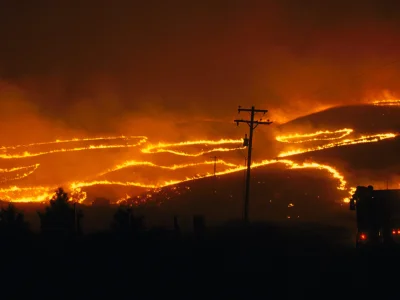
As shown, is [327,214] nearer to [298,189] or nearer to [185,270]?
[298,189]

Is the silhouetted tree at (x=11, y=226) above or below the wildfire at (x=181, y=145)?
below

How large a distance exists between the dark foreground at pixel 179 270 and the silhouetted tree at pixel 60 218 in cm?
548

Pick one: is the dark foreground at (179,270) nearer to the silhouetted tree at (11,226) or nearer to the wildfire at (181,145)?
the silhouetted tree at (11,226)

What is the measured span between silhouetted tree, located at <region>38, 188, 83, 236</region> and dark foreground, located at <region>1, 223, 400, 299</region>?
5480mm

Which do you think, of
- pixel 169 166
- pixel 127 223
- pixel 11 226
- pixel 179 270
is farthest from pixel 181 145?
pixel 179 270

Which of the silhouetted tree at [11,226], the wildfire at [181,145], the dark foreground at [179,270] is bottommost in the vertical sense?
the dark foreground at [179,270]

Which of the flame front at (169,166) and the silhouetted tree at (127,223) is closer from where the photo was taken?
the silhouetted tree at (127,223)

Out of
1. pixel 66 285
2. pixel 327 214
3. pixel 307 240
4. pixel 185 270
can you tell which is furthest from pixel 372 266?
pixel 327 214

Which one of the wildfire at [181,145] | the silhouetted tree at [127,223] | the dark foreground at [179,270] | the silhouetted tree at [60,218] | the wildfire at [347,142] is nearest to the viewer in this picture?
the dark foreground at [179,270]

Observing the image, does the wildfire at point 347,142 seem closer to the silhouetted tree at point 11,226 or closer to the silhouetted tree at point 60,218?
the silhouetted tree at point 60,218

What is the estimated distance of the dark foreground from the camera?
87.4 ft

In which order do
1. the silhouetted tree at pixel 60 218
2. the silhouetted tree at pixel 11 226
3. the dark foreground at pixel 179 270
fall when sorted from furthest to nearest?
1. the silhouetted tree at pixel 60 218
2. the silhouetted tree at pixel 11 226
3. the dark foreground at pixel 179 270

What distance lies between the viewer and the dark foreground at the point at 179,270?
2662 centimetres

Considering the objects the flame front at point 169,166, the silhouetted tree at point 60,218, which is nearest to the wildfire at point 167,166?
the flame front at point 169,166
